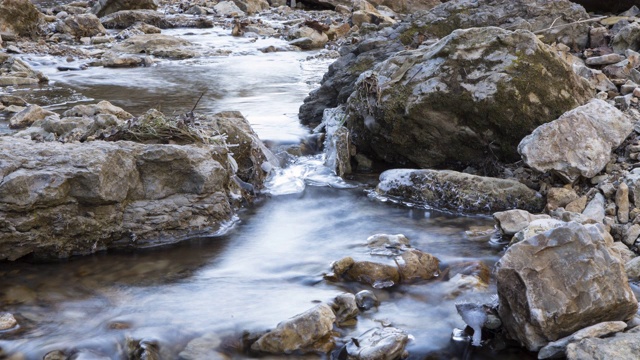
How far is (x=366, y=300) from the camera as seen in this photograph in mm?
4457

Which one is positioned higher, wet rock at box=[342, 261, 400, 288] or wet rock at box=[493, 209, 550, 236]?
→ wet rock at box=[493, 209, 550, 236]

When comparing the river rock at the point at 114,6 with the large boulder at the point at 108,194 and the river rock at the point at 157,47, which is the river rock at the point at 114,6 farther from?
the large boulder at the point at 108,194

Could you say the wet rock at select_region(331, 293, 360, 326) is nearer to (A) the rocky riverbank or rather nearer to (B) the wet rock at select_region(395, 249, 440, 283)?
(A) the rocky riverbank

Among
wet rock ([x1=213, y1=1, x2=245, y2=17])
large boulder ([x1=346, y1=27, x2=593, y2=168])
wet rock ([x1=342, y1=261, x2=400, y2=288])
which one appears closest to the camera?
wet rock ([x1=342, y1=261, x2=400, y2=288])

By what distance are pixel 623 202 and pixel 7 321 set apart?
453cm

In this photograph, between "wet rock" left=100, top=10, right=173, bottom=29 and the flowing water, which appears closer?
the flowing water

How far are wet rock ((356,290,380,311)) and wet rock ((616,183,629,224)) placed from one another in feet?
7.21

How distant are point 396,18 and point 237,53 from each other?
859 cm

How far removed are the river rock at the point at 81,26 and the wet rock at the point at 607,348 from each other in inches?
670

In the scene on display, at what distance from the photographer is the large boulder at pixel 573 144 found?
19.5 feet

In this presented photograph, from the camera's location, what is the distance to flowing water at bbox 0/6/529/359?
414 cm

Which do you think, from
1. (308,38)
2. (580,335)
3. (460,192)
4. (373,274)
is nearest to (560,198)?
(460,192)

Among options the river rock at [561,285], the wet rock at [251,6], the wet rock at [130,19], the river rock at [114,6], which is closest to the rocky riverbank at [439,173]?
the river rock at [561,285]

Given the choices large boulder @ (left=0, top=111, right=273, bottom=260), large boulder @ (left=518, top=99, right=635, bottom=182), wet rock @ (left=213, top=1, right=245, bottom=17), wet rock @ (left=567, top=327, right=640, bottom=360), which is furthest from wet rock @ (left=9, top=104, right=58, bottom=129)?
wet rock @ (left=213, top=1, right=245, bottom=17)
